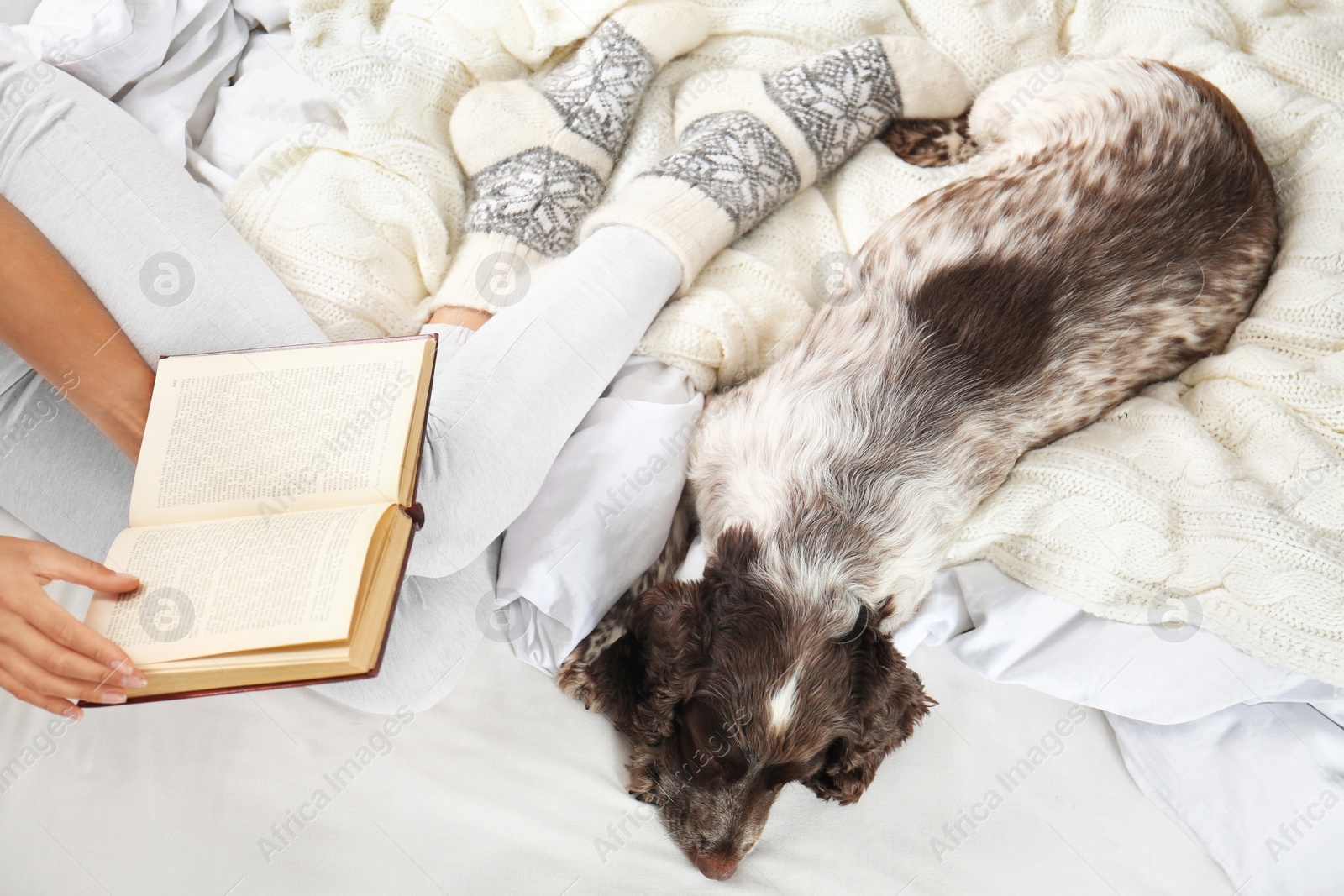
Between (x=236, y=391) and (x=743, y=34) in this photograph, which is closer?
(x=236, y=391)

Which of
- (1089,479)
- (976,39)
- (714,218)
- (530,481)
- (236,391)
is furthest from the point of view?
(976,39)

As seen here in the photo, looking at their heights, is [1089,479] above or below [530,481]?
below

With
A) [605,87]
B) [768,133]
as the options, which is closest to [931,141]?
[768,133]

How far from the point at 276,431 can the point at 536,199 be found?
102 cm

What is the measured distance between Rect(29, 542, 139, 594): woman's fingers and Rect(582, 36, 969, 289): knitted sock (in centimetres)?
129

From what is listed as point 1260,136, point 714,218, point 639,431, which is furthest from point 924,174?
point 639,431

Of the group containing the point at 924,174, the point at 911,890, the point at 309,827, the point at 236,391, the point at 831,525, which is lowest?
the point at 911,890

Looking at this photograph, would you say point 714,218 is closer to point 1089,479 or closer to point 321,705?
point 1089,479

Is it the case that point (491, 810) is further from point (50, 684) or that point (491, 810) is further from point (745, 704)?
point (50, 684)

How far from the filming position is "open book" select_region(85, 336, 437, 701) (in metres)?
1.26

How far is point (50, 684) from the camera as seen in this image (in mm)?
1284

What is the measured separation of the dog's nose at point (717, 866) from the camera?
174 centimetres

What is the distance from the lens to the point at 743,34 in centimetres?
259

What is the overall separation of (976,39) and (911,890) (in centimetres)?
238
